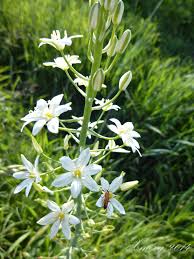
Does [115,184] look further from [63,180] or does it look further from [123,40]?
[123,40]

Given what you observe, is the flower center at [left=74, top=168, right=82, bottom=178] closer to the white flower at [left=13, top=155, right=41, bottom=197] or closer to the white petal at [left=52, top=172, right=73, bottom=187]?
the white petal at [left=52, top=172, right=73, bottom=187]

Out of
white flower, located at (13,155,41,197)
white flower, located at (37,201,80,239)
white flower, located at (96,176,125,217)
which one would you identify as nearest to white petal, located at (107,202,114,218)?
white flower, located at (96,176,125,217)

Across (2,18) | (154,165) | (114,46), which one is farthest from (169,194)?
(2,18)

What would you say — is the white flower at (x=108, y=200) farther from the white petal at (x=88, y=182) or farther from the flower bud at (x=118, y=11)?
the flower bud at (x=118, y=11)

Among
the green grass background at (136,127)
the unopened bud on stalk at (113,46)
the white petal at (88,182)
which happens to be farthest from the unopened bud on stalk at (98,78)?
the green grass background at (136,127)

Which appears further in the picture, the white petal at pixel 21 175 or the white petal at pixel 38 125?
the white petal at pixel 21 175
